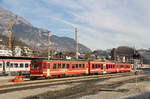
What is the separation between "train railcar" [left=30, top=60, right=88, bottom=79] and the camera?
27297mm

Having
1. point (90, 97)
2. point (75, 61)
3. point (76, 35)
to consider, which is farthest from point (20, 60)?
point (90, 97)

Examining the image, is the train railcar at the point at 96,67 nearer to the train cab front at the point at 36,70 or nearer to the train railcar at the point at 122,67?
the train railcar at the point at 122,67

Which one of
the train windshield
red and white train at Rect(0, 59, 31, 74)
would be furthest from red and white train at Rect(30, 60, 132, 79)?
red and white train at Rect(0, 59, 31, 74)

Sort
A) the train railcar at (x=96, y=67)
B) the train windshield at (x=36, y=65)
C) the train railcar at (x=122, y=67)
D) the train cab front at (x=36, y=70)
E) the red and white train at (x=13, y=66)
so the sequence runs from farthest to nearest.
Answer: the train railcar at (x=122, y=67), the train railcar at (x=96, y=67), the red and white train at (x=13, y=66), the train windshield at (x=36, y=65), the train cab front at (x=36, y=70)

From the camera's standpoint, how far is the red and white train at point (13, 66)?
35750 mm

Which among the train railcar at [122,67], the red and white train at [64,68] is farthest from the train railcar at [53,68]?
the train railcar at [122,67]

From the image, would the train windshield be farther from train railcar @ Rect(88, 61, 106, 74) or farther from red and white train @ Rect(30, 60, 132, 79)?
train railcar @ Rect(88, 61, 106, 74)

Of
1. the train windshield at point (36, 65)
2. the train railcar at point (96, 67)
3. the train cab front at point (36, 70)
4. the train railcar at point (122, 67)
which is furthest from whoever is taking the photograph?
the train railcar at point (122, 67)

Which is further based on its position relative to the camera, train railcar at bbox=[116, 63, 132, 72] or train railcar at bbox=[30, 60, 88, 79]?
train railcar at bbox=[116, 63, 132, 72]

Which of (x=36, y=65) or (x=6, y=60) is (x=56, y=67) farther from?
(x=6, y=60)

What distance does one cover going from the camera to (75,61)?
33781 mm

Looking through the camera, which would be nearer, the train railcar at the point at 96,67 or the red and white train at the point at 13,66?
the red and white train at the point at 13,66

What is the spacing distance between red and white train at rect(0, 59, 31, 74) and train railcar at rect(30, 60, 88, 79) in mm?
10425

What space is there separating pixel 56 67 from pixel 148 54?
10223 centimetres
